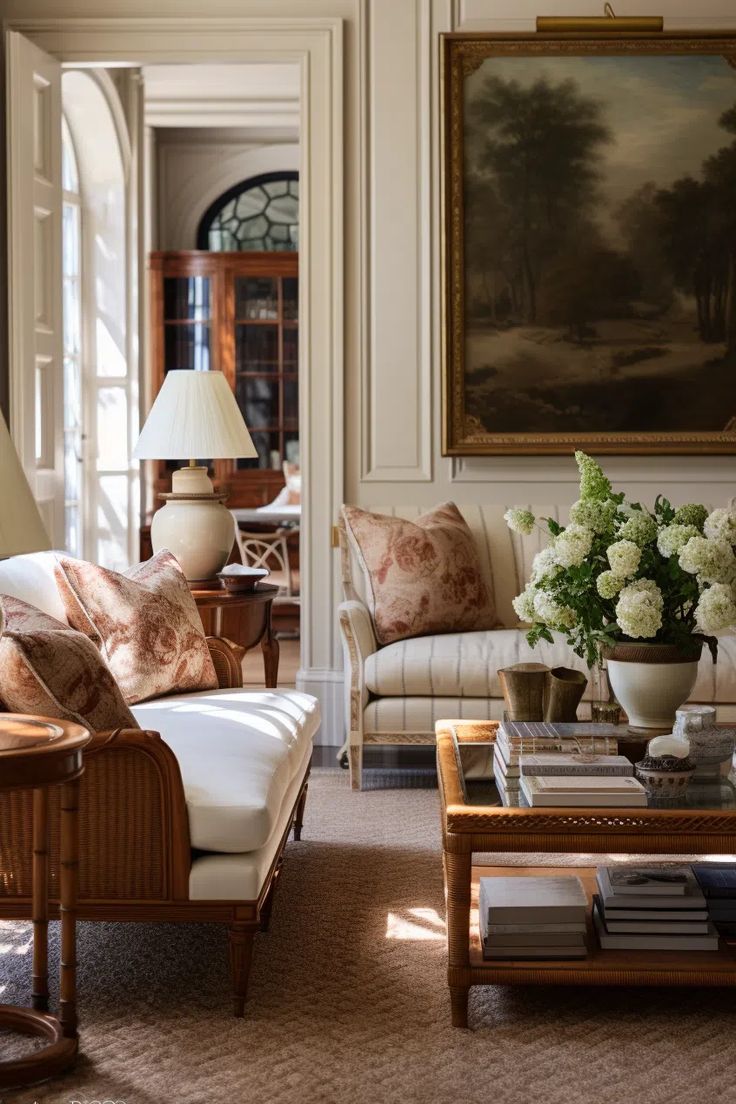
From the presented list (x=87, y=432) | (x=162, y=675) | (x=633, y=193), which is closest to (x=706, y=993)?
(x=162, y=675)

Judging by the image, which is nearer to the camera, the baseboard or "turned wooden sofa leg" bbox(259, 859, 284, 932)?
"turned wooden sofa leg" bbox(259, 859, 284, 932)

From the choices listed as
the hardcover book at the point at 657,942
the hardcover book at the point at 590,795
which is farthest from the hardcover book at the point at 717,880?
the hardcover book at the point at 590,795

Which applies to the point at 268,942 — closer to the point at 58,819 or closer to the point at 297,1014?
the point at 297,1014

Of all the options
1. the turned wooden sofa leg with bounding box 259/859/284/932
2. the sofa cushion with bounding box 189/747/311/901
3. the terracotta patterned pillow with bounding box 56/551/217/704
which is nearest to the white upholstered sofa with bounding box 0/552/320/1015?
the sofa cushion with bounding box 189/747/311/901

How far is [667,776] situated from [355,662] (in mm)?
1912

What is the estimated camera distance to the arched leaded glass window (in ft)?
32.2

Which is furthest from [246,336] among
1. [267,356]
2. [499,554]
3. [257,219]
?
[499,554]

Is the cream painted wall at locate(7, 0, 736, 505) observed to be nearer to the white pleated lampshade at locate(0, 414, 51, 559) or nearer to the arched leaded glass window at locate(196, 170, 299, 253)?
the white pleated lampshade at locate(0, 414, 51, 559)

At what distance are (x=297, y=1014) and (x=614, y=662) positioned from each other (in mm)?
1065

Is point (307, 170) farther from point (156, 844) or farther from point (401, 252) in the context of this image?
point (156, 844)

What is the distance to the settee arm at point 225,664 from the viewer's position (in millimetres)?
3723

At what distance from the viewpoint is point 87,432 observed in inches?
272

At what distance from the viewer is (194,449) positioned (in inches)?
174

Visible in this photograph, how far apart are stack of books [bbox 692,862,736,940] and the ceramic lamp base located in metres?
2.31
